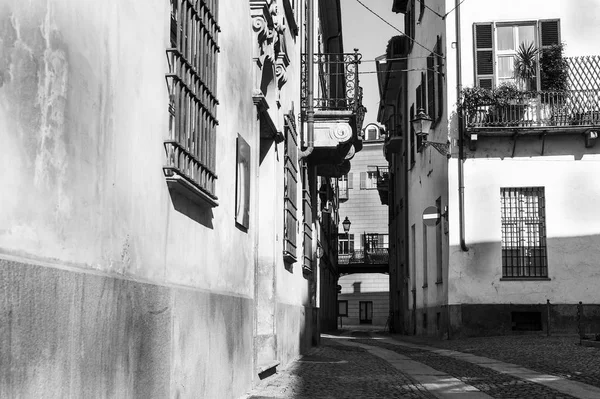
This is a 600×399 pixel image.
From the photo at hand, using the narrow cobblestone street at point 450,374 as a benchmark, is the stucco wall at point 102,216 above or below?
above

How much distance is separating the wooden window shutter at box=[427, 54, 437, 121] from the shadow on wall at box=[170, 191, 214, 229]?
1569 centimetres

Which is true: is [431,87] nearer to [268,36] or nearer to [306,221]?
[306,221]

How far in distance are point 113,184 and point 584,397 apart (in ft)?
17.5

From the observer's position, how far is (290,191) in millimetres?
12867

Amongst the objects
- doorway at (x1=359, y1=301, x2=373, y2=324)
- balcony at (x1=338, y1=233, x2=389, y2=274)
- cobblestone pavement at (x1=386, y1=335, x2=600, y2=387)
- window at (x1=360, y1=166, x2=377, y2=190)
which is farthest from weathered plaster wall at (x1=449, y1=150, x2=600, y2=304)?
window at (x1=360, y1=166, x2=377, y2=190)

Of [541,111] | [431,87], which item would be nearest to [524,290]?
[541,111]

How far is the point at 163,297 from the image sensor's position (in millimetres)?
5000

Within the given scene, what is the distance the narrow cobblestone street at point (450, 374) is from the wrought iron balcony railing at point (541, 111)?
5472mm

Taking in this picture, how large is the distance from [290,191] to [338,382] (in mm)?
3959

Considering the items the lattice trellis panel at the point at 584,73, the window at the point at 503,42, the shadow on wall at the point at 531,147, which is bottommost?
the shadow on wall at the point at 531,147

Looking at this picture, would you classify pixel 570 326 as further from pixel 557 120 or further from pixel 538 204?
pixel 557 120

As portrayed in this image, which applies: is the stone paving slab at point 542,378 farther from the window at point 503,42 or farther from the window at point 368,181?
the window at point 368,181

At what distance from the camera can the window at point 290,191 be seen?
12.3m

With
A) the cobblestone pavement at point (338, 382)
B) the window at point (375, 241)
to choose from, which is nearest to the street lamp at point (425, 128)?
the cobblestone pavement at point (338, 382)
